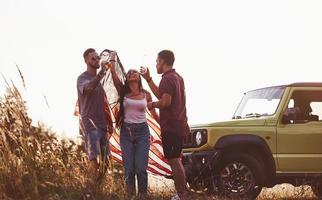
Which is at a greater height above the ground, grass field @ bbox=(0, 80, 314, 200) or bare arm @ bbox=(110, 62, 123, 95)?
bare arm @ bbox=(110, 62, 123, 95)

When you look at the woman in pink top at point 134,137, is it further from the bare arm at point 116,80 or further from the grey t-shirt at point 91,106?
the grey t-shirt at point 91,106

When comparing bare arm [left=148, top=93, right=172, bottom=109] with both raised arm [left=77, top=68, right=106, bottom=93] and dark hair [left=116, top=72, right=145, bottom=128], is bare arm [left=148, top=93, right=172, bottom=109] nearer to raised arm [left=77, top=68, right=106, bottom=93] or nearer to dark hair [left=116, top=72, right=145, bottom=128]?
A: dark hair [left=116, top=72, right=145, bottom=128]

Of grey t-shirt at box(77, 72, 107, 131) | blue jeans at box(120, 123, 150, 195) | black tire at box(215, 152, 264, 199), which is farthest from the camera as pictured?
black tire at box(215, 152, 264, 199)

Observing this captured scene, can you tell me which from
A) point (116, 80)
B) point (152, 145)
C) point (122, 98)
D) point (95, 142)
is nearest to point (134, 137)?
point (95, 142)

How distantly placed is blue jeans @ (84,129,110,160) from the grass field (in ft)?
0.64

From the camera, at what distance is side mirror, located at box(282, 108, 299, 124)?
10.0m

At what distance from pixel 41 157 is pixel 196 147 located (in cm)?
367

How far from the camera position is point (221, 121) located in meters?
10.3

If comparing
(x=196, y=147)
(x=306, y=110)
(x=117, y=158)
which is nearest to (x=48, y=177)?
(x=117, y=158)

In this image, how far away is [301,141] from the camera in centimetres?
1038

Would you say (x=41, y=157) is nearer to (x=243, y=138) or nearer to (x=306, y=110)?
(x=243, y=138)

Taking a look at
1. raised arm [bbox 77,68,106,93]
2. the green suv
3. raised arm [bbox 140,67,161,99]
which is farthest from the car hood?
raised arm [bbox 77,68,106,93]

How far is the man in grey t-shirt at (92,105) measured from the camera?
8.04 metres

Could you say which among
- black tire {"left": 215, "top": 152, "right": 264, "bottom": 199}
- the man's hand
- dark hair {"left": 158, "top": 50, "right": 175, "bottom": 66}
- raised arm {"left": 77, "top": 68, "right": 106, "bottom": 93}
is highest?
dark hair {"left": 158, "top": 50, "right": 175, "bottom": 66}
